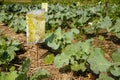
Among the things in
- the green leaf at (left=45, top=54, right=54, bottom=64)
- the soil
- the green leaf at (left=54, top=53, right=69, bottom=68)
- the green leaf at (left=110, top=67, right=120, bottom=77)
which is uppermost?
the green leaf at (left=110, top=67, right=120, bottom=77)

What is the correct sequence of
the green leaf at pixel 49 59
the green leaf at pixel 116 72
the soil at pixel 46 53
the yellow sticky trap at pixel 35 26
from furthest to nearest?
the green leaf at pixel 49 59, the yellow sticky trap at pixel 35 26, the soil at pixel 46 53, the green leaf at pixel 116 72

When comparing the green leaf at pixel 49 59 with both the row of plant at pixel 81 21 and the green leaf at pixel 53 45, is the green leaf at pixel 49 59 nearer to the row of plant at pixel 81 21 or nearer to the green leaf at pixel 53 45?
the green leaf at pixel 53 45

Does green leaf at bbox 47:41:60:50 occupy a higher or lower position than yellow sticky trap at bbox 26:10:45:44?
lower

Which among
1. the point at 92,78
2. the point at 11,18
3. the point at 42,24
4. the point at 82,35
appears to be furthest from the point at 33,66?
the point at 11,18

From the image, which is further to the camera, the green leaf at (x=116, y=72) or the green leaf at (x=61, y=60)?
the green leaf at (x=61, y=60)

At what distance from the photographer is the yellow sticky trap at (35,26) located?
369 centimetres

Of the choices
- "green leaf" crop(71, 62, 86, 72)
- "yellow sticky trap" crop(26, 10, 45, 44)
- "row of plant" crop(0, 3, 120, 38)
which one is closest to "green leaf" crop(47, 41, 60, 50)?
"yellow sticky trap" crop(26, 10, 45, 44)

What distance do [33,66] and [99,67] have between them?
54.7 inches

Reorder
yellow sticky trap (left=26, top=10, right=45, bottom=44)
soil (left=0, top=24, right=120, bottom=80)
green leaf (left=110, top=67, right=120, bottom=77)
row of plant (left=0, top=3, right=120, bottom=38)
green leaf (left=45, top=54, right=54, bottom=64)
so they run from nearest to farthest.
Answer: green leaf (left=110, top=67, right=120, bottom=77) → soil (left=0, top=24, right=120, bottom=80) → yellow sticky trap (left=26, top=10, right=45, bottom=44) → green leaf (left=45, top=54, right=54, bottom=64) → row of plant (left=0, top=3, right=120, bottom=38)

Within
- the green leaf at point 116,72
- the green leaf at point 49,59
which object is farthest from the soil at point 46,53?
the green leaf at point 116,72

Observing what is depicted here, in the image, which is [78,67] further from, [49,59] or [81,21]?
[81,21]

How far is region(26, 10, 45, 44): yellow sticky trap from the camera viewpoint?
3686mm

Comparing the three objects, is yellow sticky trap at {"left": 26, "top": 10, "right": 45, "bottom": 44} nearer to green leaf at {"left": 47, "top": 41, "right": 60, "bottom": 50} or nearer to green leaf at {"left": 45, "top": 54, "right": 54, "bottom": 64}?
green leaf at {"left": 47, "top": 41, "right": 60, "bottom": 50}

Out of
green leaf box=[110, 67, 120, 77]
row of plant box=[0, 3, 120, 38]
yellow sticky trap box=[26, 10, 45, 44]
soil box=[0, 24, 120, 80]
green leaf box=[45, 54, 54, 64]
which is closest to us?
green leaf box=[110, 67, 120, 77]
